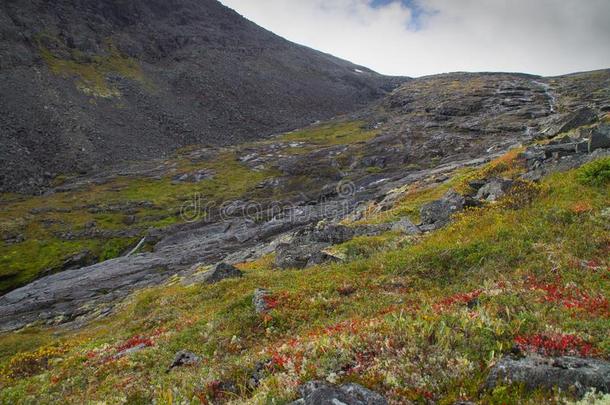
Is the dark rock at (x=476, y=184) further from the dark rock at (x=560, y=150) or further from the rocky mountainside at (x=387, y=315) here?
the dark rock at (x=560, y=150)

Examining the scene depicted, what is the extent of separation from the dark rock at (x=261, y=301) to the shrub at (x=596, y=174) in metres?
15.6

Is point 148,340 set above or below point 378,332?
below

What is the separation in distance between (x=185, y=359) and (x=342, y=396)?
7.62 meters

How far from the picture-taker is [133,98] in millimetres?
144000

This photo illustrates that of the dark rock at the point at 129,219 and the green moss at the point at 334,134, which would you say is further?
the green moss at the point at 334,134

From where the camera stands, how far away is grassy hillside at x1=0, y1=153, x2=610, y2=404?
771 centimetres

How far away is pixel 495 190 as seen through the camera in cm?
2492

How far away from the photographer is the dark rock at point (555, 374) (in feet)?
20.5

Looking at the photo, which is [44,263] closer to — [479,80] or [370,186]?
[370,186]

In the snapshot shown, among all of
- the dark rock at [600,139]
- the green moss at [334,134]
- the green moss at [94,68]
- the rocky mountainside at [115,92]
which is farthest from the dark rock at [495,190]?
the green moss at [94,68]

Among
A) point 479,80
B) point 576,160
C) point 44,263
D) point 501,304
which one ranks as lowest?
point 44,263

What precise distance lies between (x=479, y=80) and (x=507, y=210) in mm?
191609

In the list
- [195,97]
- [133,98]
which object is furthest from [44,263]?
[195,97]

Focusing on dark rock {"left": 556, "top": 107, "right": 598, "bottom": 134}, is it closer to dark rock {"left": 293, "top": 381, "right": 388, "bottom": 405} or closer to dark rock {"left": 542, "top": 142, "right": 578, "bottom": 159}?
dark rock {"left": 542, "top": 142, "right": 578, "bottom": 159}
